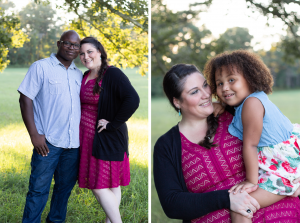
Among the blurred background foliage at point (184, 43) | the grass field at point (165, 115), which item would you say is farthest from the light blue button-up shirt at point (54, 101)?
the blurred background foliage at point (184, 43)

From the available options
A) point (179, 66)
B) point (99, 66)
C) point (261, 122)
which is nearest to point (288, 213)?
point (261, 122)

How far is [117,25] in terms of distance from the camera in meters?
3.17

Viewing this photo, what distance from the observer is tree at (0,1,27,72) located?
2848 mm

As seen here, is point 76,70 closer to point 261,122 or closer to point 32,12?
point 32,12

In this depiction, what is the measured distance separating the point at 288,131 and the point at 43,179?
178 cm

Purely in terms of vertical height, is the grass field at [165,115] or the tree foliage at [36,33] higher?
the tree foliage at [36,33]

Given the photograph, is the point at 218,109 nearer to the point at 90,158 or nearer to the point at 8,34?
the point at 90,158

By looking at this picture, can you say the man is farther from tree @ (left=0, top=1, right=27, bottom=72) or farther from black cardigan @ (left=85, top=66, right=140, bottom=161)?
tree @ (left=0, top=1, right=27, bottom=72)

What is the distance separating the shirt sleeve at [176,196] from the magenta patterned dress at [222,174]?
72 mm

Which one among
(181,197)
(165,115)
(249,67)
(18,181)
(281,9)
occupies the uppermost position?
(281,9)

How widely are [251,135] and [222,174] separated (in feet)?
0.94

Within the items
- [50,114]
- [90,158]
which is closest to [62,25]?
[50,114]

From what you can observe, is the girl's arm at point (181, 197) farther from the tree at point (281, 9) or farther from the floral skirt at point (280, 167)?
the tree at point (281, 9)

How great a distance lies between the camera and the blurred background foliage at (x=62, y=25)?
9.59 ft
